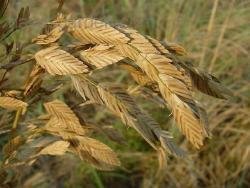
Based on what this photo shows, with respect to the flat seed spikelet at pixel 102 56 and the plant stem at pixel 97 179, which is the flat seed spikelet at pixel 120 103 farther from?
the plant stem at pixel 97 179

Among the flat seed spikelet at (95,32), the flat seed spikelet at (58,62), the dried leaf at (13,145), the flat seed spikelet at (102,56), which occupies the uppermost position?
the flat seed spikelet at (95,32)

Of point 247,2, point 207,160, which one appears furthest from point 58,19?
point 247,2

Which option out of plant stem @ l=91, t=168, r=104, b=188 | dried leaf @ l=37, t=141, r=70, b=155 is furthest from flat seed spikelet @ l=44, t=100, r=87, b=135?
plant stem @ l=91, t=168, r=104, b=188

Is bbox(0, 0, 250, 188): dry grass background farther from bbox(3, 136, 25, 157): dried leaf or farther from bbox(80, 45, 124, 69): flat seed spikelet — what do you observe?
bbox(80, 45, 124, 69): flat seed spikelet

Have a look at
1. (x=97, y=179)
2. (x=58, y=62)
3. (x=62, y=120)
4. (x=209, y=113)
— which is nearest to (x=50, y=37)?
(x=58, y=62)

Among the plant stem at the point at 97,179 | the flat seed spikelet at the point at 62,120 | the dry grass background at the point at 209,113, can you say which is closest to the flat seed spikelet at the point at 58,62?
the flat seed spikelet at the point at 62,120

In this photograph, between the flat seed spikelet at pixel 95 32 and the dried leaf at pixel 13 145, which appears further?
the dried leaf at pixel 13 145

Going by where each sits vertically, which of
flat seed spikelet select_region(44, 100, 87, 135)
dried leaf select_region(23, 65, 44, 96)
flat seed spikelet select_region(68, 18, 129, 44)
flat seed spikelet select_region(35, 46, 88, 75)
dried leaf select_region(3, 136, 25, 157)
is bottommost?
dried leaf select_region(3, 136, 25, 157)
